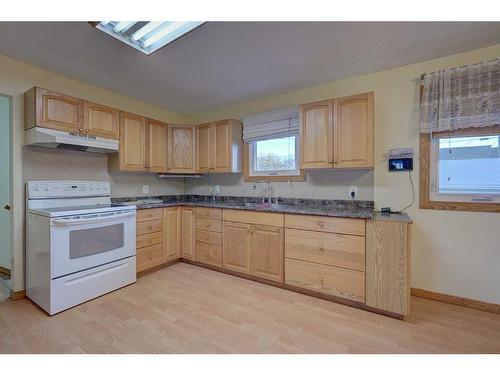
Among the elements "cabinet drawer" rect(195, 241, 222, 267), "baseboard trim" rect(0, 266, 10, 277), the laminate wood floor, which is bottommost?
the laminate wood floor

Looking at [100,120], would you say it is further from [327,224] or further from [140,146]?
[327,224]

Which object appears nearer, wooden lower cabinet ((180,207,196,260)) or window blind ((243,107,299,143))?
window blind ((243,107,299,143))

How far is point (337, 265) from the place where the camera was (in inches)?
82.4

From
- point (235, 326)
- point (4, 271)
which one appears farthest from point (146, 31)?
point (4, 271)

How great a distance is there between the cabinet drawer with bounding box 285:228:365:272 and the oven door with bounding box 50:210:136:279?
1789mm

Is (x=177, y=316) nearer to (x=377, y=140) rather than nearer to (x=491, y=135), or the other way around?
(x=377, y=140)

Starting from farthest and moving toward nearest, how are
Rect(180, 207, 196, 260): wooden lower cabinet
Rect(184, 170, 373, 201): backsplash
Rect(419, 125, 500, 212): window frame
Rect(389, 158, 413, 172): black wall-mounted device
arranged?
Rect(180, 207, 196, 260): wooden lower cabinet < Rect(184, 170, 373, 201): backsplash < Rect(389, 158, 413, 172): black wall-mounted device < Rect(419, 125, 500, 212): window frame

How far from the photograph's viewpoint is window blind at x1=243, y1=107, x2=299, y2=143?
112 inches

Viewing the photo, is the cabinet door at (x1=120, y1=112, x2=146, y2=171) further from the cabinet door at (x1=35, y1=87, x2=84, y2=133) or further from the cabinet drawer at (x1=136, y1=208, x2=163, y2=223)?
the cabinet drawer at (x1=136, y1=208, x2=163, y2=223)

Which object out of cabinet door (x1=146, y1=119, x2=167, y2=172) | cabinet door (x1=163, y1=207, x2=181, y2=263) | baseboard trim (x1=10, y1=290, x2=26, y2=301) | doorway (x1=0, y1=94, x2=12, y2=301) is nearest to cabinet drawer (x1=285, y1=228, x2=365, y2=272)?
cabinet door (x1=163, y1=207, x2=181, y2=263)

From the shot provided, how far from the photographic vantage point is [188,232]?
3133 millimetres

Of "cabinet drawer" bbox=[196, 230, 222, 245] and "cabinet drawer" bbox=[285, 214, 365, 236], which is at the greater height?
"cabinet drawer" bbox=[285, 214, 365, 236]

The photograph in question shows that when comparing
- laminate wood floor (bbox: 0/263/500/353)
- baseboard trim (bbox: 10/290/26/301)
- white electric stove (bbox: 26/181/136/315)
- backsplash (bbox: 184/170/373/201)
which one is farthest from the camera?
backsplash (bbox: 184/170/373/201)
